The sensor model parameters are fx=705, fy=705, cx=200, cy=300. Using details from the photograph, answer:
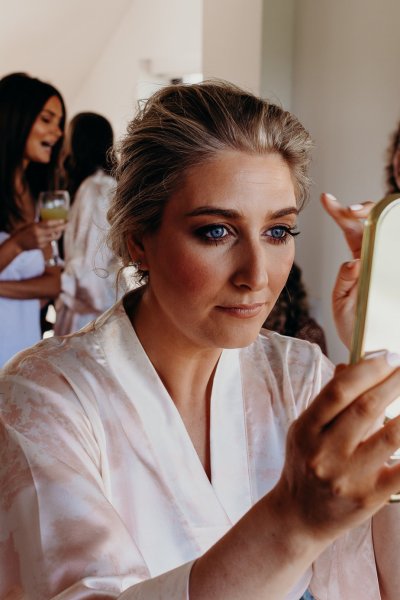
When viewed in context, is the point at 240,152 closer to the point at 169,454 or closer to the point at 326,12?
the point at 169,454

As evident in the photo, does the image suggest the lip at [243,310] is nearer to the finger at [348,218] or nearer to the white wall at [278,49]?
the finger at [348,218]

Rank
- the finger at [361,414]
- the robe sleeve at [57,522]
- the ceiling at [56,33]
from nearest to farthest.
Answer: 1. the finger at [361,414]
2. the robe sleeve at [57,522]
3. the ceiling at [56,33]

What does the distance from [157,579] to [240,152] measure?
0.51m

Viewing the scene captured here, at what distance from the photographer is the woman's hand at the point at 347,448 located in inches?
18.4

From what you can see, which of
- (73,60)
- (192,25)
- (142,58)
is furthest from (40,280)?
(73,60)

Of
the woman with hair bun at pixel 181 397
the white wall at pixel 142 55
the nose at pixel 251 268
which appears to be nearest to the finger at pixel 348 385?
the woman with hair bun at pixel 181 397

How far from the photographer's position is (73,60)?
256 inches

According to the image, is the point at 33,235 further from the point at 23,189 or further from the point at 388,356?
the point at 388,356

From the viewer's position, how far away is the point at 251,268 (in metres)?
0.81

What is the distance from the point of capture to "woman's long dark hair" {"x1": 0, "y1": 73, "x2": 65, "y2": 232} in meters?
2.17

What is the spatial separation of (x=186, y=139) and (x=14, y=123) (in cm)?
142

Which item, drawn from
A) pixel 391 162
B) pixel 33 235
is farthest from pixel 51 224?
pixel 391 162

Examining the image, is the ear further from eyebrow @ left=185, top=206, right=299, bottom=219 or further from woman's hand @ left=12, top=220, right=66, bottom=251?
woman's hand @ left=12, top=220, right=66, bottom=251

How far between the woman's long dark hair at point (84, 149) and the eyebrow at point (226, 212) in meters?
1.89
